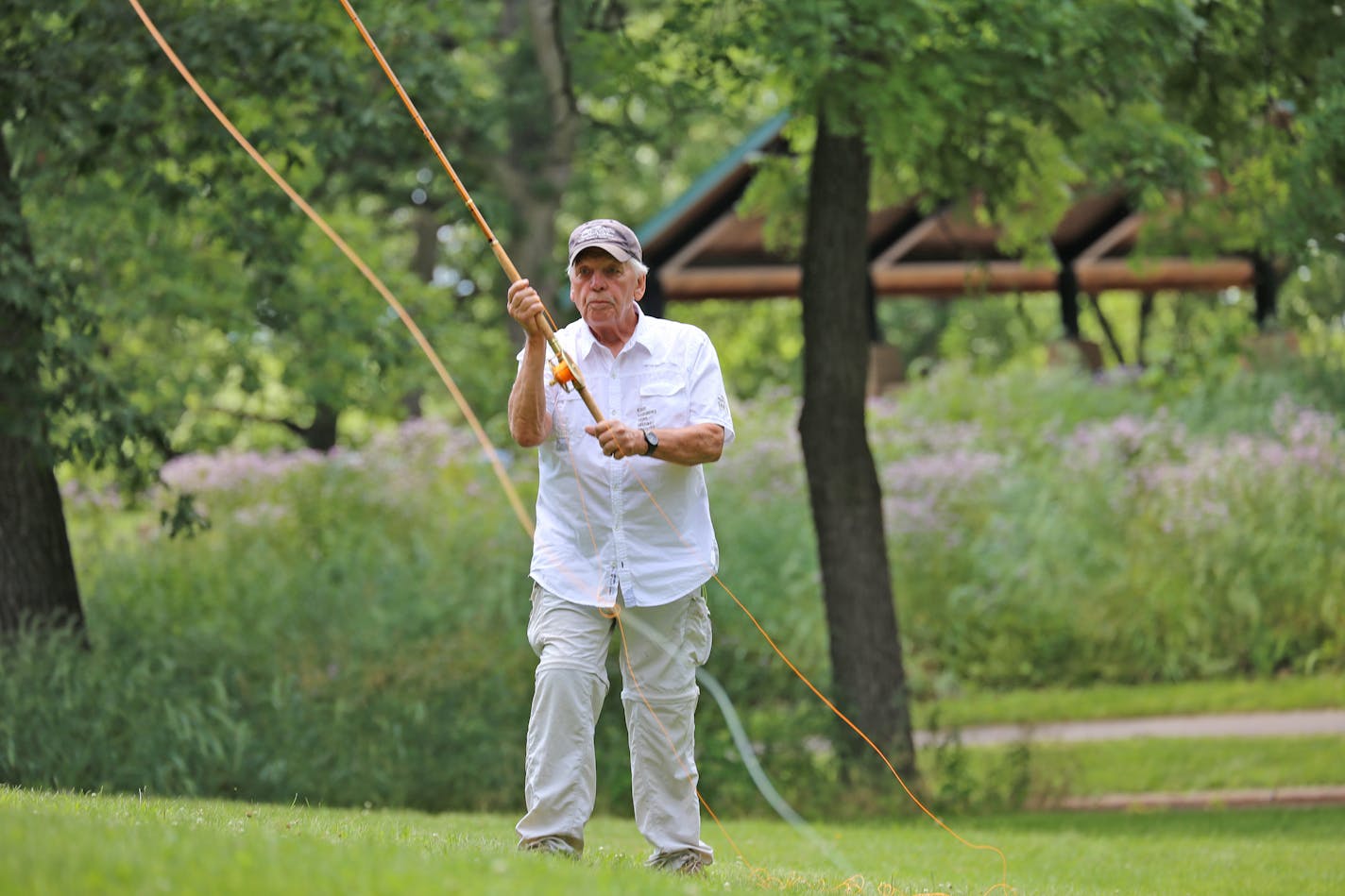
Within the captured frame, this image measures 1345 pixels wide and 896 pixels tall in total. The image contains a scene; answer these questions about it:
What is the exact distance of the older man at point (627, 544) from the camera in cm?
562

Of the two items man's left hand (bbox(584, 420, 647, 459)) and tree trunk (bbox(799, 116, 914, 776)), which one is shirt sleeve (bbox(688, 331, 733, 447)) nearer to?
man's left hand (bbox(584, 420, 647, 459))

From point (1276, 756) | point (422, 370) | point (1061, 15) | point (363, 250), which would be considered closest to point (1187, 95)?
point (1061, 15)

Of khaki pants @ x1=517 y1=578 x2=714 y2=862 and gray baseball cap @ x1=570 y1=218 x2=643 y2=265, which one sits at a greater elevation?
gray baseball cap @ x1=570 y1=218 x2=643 y2=265

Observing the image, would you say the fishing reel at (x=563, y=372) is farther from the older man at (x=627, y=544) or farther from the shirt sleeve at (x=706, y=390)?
the shirt sleeve at (x=706, y=390)

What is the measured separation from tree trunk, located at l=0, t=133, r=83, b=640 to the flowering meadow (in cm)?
40

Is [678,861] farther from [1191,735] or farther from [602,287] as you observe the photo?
[1191,735]

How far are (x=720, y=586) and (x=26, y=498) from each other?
5358mm

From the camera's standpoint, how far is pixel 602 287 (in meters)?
5.75

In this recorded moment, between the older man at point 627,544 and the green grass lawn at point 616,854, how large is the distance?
35cm

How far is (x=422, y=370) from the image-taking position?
1836 centimetres

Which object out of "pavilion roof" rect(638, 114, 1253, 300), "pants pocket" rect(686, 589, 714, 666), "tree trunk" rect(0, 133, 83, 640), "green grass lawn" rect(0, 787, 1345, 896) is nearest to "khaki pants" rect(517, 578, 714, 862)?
"pants pocket" rect(686, 589, 714, 666)

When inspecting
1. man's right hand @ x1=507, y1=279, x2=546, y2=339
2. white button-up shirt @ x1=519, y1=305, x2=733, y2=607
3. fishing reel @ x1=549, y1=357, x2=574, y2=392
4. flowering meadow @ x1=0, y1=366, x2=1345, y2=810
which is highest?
man's right hand @ x1=507, y1=279, x2=546, y2=339

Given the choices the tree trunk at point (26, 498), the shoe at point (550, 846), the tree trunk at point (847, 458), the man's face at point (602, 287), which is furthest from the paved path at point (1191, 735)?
the man's face at point (602, 287)

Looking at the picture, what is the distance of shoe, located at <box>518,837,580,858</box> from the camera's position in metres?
5.52
